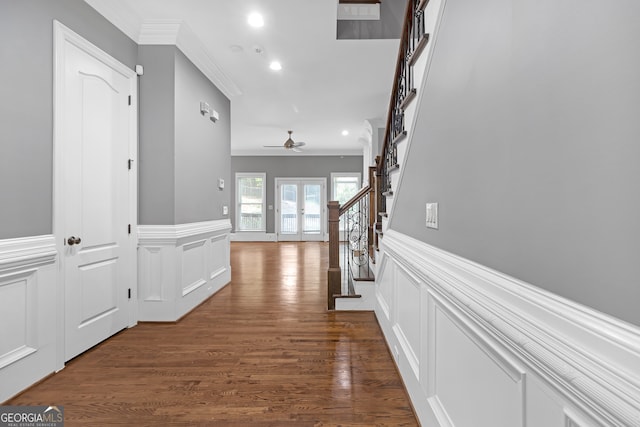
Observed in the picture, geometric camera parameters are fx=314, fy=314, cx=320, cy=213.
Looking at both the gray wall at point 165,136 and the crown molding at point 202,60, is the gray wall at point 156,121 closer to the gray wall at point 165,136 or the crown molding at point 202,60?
the gray wall at point 165,136

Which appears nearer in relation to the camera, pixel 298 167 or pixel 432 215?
pixel 432 215

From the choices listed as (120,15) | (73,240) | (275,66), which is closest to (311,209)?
(275,66)

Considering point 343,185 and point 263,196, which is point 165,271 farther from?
point 343,185

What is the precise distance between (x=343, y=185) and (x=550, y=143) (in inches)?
381

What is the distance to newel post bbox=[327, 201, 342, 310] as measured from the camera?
338 centimetres

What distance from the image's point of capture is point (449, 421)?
1272 millimetres

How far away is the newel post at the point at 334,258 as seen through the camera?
3377 millimetres

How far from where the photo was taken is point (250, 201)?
1039 centimetres

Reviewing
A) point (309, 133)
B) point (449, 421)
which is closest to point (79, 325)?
point (449, 421)

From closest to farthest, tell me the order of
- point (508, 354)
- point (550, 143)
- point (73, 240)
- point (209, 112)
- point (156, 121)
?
point (550, 143) → point (508, 354) → point (73, 240) → point (156, 121) → point (209, 112)

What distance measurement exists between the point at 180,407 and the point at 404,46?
2.62m

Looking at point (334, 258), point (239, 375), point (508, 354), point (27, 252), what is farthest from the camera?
point (334, 258)

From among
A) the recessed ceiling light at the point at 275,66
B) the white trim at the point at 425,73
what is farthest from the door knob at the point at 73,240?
the recessed ceiling light at the point at 275,66

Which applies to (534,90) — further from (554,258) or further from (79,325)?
(79,325)
